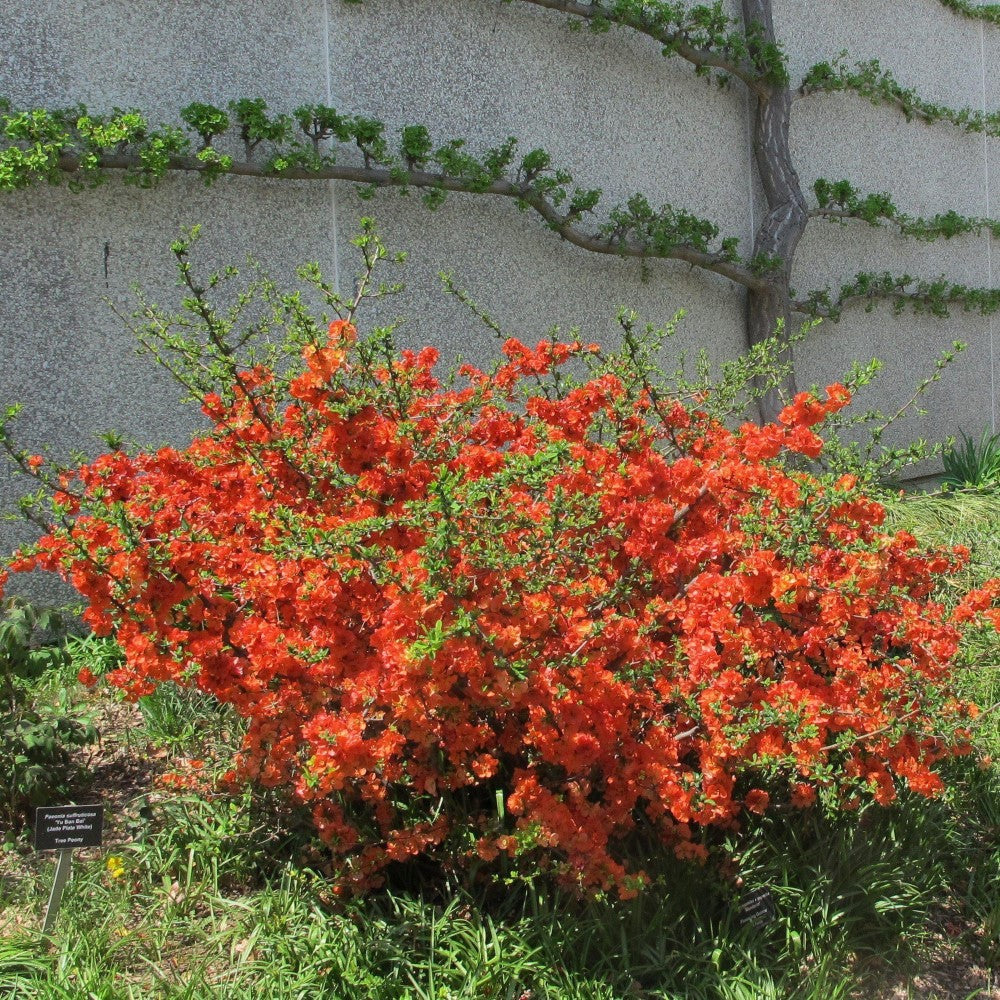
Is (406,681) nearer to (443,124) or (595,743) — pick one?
(595,743)

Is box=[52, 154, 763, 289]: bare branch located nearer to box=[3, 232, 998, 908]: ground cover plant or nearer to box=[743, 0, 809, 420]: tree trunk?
box=[743, 0, 809, 420]: tree trunk

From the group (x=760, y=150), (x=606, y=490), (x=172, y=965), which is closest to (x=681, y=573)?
(x=606, y=490)

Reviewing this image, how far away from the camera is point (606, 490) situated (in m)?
2.10

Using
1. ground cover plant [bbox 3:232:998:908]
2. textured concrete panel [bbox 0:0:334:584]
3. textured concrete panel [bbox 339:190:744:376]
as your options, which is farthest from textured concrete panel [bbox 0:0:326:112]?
ground cover plant [bbox 3:232:998:908]

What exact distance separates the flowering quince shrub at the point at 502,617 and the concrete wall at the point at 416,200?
1335 mm

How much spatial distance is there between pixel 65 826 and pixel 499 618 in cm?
94

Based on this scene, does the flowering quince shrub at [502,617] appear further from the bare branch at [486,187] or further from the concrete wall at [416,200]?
the bare branch at [486,187]

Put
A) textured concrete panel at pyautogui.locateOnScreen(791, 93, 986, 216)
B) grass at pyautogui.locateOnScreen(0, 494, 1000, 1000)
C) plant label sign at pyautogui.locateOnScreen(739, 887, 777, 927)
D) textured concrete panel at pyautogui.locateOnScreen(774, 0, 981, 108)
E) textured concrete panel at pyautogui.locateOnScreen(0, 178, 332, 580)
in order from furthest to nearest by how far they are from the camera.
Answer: textured concrete panel at pyautogui.locateOnScreen(791, 93, 986, 216) < textured concrete panel at pyautogui.locateOnScreen(774, 0, 981, 108) < textured concrete panel at pyautogui.locateOnScreen(0, 178, 332, 580) < plant label sign at pyautogui.locateOnScreen(739, 887, 777, 927) < grass at pyautogui.locateOnScreen(0, 494, 1000, 1000)

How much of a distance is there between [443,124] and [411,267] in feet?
2.06

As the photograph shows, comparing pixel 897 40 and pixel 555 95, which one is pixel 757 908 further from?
pixel 897 40

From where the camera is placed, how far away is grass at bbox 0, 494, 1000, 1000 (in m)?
2.04

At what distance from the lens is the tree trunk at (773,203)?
5707 millimetres

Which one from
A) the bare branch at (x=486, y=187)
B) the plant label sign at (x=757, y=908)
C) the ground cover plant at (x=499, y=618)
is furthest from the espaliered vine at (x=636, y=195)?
the plant label sign at (x=757, y=908)

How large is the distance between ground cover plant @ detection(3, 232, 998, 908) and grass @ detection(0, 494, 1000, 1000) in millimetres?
101
